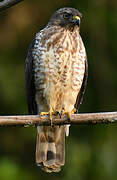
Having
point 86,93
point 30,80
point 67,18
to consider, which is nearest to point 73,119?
point 30,80

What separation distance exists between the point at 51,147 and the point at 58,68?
94cm

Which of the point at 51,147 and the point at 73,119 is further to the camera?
the point at 51,147

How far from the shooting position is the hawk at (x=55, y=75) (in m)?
6.09

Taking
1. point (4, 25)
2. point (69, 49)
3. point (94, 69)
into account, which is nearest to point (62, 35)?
point (69, 49)

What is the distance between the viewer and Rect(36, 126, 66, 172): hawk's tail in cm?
642

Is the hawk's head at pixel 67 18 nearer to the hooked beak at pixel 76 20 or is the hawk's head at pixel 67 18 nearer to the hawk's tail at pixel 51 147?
the hooked beak at pixel 76 20

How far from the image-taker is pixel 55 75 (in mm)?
6074

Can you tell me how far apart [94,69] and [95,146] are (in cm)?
104

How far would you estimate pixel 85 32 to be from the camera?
8367 mm

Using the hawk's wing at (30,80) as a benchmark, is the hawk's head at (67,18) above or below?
above

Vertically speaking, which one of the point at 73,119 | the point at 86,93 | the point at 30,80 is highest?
the point at 30,80

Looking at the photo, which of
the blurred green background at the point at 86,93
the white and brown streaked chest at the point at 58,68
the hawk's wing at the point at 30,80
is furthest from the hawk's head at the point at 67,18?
the blurred green background at the point at 86,93

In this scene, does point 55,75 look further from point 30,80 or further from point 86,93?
point 86,93

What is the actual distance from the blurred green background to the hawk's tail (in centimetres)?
107
